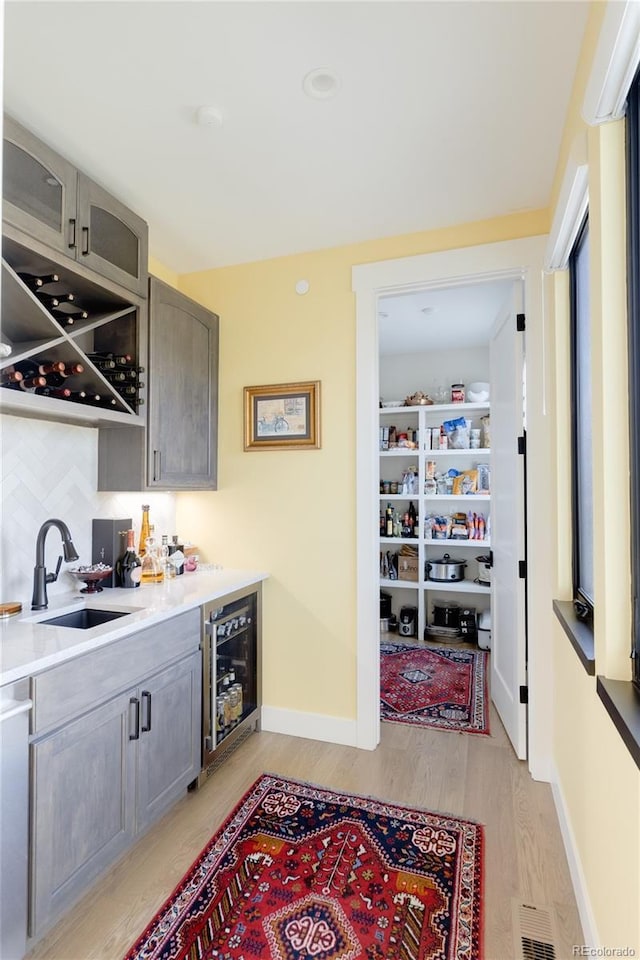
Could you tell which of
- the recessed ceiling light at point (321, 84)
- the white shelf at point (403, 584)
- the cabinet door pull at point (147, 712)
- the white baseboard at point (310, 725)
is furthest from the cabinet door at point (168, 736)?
the white shelf at point (403, 584)

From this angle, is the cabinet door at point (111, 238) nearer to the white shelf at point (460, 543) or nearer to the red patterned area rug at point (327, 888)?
the red patterned area rug at point (327, 888)

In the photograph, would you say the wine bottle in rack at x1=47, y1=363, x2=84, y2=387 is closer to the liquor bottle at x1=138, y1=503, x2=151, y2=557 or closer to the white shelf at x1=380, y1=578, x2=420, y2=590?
the liquor bottle at x1=138, y1=503, x2=151, y2=557

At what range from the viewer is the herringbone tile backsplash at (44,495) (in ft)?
6.96

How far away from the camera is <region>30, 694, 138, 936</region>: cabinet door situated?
155 centimetres

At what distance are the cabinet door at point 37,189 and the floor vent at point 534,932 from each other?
2722 millimetres

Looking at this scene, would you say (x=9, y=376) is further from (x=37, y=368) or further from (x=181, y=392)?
(x=181, y=392)

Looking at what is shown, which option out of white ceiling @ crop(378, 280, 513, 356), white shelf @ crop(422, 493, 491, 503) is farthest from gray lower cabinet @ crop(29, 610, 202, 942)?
white shelf @ crop(422, 493, 491, 503)

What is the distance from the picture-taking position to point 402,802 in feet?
7.40

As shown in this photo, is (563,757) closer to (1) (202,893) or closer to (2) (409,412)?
(1) (202,893)

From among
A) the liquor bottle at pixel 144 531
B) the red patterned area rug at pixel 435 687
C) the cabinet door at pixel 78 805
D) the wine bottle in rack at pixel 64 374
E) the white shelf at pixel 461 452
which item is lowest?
the red patterned area rug at pixel 435 687

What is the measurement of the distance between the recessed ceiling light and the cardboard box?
11.9 feet

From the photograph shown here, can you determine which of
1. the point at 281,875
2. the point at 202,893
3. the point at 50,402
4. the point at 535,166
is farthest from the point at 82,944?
the point at 535,166

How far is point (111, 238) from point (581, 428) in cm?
207

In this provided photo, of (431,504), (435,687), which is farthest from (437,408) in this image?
(435,687)
